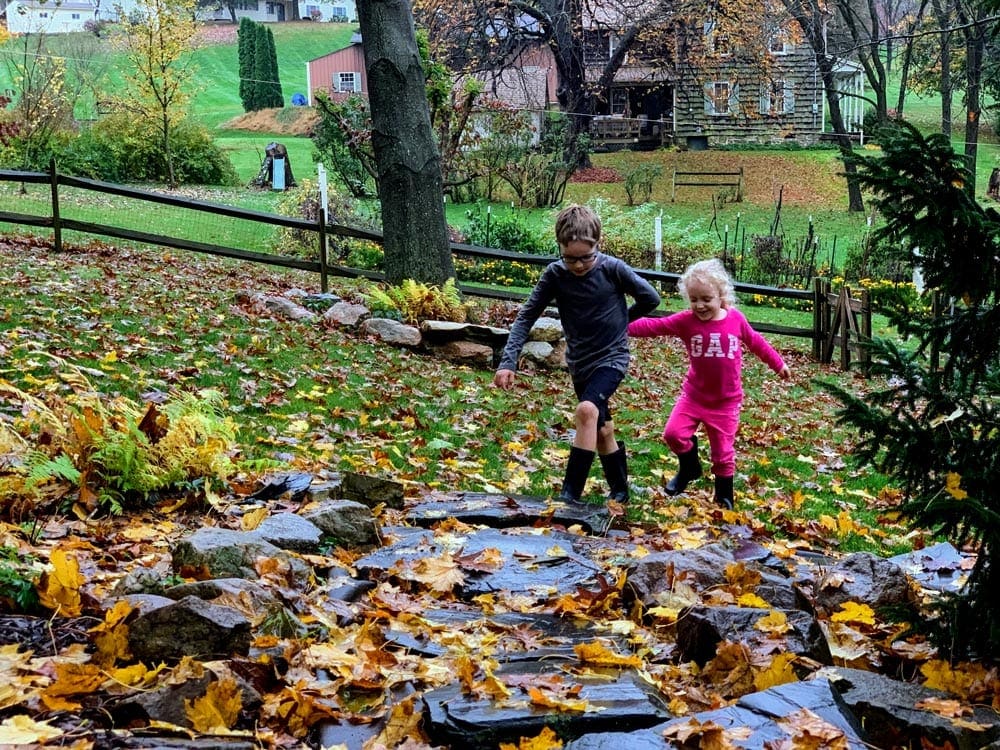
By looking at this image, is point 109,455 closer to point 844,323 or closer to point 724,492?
point 724,492

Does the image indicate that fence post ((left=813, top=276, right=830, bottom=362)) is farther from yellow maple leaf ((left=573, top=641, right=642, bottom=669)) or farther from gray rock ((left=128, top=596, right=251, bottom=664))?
gray rock ((left=128, top=596, right=251, bottom=664))

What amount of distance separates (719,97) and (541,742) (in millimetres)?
41093

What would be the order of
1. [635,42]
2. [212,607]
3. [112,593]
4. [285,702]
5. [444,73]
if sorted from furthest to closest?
[635,42], [444,73], [112,593], [212,607], [285,702]

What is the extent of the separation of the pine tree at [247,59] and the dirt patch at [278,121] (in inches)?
35.6

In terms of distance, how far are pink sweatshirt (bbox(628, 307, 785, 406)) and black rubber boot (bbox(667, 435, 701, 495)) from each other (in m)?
0.36

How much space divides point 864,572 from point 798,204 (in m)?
30.6

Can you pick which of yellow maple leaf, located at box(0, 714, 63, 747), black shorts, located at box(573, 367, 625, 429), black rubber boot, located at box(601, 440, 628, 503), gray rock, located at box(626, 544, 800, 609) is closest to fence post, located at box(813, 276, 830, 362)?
black rubber boot, located at box(601, 440, 628, 503)

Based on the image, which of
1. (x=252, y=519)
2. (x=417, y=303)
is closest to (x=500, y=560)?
(x=252, y=519)

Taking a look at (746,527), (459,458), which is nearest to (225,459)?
(459,458)

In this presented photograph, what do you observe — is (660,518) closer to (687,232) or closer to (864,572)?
(864,572)

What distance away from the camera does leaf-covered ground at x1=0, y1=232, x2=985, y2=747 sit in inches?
169

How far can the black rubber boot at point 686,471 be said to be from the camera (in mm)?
6422

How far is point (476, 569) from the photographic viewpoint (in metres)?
4.36

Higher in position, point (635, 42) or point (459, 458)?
point (635, 42)
